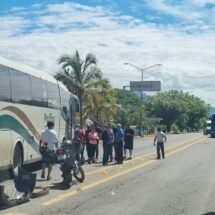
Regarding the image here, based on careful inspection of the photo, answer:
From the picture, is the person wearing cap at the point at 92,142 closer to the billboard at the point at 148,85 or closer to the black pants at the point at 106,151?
the black pants at the point at 106,151

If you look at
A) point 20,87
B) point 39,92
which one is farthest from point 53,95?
point 20,87

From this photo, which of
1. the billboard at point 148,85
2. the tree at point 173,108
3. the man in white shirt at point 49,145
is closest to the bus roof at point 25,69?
the man in white shirt at point 49,145

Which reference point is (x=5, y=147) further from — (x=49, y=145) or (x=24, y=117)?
(x=24, y=117)

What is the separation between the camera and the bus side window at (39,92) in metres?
20.4

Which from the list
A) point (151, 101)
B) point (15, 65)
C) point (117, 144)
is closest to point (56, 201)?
point (15, 65)

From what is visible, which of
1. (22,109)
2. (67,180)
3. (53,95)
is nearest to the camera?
(67,180)

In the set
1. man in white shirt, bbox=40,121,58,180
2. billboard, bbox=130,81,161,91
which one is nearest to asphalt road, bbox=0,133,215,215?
man in white shirt, bbox=40,121,58,180

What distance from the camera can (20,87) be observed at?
61.1ft

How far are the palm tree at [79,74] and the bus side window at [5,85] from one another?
3998 cm

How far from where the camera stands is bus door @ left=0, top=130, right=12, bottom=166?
54.2 feet

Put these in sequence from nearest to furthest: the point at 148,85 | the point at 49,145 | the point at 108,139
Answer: the point at 49,145
the point at 108,139
the point at 148,85

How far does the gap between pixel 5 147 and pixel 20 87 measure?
2548mm

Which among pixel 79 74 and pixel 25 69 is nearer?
pixel 25 69

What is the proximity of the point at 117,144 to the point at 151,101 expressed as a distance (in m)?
110
